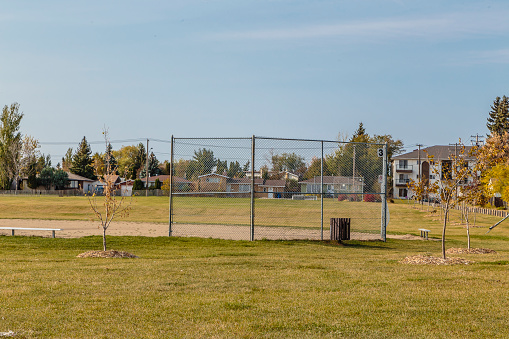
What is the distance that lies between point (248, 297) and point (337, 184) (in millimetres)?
12016

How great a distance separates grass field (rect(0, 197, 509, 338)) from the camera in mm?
5602

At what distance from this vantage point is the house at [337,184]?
1841cm

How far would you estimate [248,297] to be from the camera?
7.23 m

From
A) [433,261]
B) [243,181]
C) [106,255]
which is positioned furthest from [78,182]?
[433,261]

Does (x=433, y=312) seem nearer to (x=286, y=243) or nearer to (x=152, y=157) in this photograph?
(x=286, y=243)

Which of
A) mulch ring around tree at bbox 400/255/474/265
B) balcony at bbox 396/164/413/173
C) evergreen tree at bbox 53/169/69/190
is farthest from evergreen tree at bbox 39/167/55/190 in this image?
mulch ring around tree at bbox 400/255/474/265

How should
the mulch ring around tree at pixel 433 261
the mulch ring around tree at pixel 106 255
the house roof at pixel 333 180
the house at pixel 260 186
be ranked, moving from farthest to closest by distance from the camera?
the house roof at pixel 333 180 → the house at pixel 260 186 → the mulch ring around tree at pixel 106 255 → the mulch ring around tree at pixel 433 261

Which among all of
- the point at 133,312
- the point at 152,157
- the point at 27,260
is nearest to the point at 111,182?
the point at 27,260

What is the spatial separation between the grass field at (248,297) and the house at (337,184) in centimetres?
595

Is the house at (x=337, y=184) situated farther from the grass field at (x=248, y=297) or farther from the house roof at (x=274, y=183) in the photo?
the grass field at (x=248, y=297)

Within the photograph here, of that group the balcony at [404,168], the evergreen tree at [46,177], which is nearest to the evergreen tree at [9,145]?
the evergreen tree at [46,177]

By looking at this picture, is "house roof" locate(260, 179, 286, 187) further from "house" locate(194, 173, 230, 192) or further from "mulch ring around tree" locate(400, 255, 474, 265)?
"mulch ring around tree" locate(400, 255, 474, 265)

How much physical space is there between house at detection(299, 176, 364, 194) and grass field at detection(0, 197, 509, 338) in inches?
234

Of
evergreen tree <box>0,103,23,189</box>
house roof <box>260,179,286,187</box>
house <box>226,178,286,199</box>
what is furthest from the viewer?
evergreen tree <box>0,103,23,189</box>
